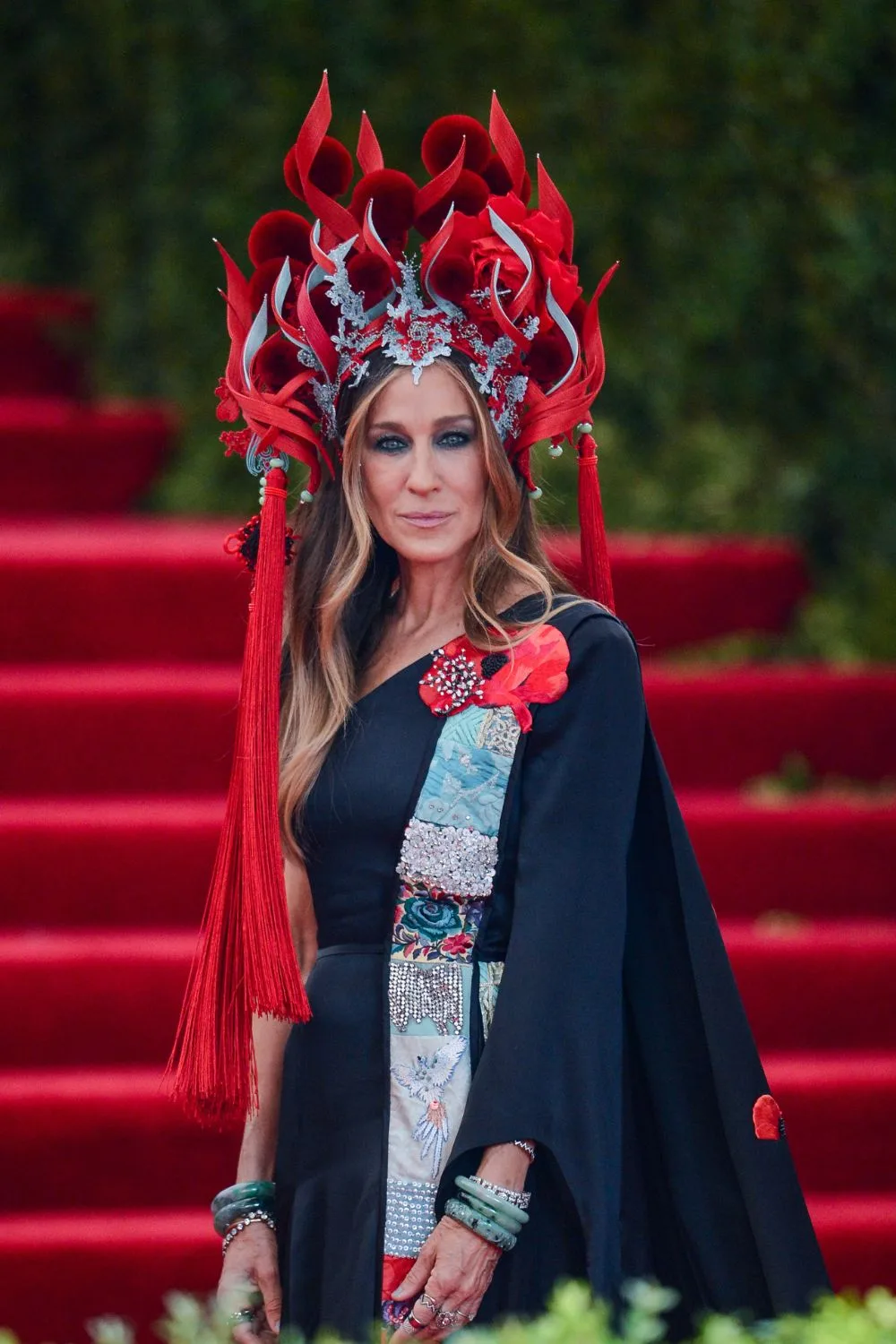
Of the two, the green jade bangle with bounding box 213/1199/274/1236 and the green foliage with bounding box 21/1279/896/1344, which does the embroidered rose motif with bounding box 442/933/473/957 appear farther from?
the green foliage with bounding box 21/1279/896/1344

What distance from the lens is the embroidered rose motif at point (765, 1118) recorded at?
73.0 inches

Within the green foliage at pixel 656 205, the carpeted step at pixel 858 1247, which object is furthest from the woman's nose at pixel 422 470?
the green foliage at pixel 656 205

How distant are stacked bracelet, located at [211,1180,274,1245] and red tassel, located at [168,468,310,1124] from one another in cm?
10

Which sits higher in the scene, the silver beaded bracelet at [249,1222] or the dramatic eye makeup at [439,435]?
the dramatic eye makeup at [439,435]

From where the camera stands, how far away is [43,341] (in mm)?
6305

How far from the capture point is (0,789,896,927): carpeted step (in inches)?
140

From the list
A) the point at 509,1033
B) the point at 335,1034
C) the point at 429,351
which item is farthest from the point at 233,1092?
the point at 429,351

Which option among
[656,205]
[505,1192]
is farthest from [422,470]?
[656,205]

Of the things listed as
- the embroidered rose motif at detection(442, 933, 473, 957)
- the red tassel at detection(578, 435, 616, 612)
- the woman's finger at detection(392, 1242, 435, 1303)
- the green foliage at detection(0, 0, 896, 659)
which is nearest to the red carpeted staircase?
the green foliage at detection(0, 0, 896, 659)

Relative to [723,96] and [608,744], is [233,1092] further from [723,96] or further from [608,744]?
[723,96]

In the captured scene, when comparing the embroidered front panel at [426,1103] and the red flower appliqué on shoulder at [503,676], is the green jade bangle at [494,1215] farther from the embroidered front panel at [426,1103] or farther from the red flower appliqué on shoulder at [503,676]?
the red flower appliqué on shoulder at [503,676]

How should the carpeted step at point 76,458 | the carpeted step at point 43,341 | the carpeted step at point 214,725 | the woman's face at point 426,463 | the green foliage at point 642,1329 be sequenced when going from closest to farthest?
the green foliage at point 642,1329, the woman's face at point 426,463, the carpeted step at point 214,725, the carpeted step at point 76,458, the carpeted step at point 43,341

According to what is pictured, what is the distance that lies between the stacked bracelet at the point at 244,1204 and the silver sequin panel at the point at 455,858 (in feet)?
1.52

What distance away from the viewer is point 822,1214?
3035 mm
